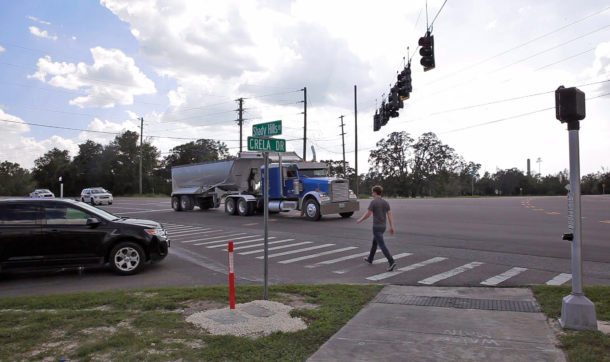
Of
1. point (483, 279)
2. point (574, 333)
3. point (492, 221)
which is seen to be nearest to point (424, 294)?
point (483, 279)

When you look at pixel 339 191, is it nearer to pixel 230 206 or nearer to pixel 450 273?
pixel 230 206

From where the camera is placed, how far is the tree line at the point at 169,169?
81.6m

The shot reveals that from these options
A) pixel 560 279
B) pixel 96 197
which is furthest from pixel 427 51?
pixel 96 197

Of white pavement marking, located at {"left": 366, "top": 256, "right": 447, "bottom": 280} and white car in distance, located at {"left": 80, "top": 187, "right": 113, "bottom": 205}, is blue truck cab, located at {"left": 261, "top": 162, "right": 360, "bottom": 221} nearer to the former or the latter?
white pavement marking, located at {"left": 366, "top": 256, "right": 447, "bottom": 280}

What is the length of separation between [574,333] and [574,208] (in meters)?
1.38

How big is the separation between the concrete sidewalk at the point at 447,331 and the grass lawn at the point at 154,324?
302mm

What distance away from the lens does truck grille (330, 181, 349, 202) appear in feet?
63.6

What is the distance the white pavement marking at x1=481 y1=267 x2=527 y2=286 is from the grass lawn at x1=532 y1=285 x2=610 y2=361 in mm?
960

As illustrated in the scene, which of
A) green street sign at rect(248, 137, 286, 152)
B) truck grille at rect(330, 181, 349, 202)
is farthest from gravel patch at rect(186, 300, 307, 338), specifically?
truck grille at rect(330, 181, 349, 202)

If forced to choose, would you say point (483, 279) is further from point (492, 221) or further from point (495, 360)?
point (492, 221)

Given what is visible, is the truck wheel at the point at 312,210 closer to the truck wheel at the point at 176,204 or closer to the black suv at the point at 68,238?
the black suv at the point at 68,238

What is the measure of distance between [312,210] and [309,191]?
960 mm

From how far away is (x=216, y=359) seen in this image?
4078 millimetres

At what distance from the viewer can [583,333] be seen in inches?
181
